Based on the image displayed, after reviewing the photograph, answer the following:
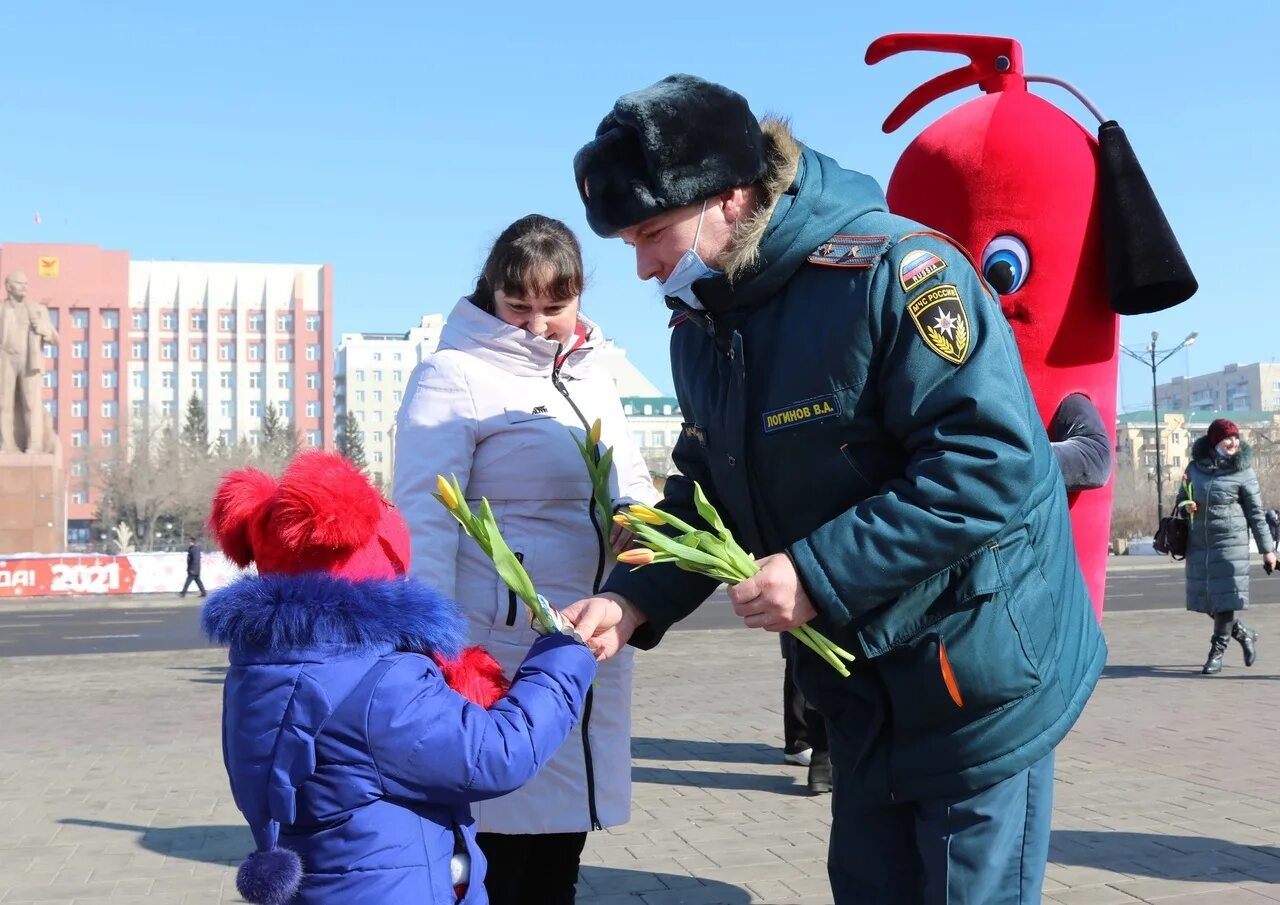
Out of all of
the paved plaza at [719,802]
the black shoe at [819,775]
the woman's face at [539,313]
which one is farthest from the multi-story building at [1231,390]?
the woman's face at [539,313]

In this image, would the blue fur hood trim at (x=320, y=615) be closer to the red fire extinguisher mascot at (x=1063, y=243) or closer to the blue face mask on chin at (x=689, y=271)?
the blue face mask on chin at (x=689, y=271)

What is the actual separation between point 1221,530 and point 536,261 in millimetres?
8145

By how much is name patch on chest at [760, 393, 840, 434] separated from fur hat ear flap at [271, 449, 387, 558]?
793mm

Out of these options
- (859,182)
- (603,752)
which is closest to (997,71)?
(859,182)

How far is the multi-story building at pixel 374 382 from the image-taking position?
117m

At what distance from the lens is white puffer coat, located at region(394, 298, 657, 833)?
3059 millimetres

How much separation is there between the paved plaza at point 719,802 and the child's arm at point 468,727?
221cm

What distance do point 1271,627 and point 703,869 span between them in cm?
1136

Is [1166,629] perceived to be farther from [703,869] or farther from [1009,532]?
[1009,532]

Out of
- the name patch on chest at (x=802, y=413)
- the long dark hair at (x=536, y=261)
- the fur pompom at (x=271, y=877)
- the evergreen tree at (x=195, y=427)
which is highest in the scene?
the evergreen tree at (x=195, y=427)

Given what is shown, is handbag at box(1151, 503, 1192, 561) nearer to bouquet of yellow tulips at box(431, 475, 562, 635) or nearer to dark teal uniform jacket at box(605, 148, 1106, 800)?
dark teal uniform jacket at box(605, 148, 1106, 800)

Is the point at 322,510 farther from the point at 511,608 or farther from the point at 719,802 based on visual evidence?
the point at 719,802

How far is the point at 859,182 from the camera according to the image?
7.82 feet

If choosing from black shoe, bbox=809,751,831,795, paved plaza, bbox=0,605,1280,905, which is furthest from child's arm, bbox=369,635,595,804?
black shoe, bbox=809,751,831,795
